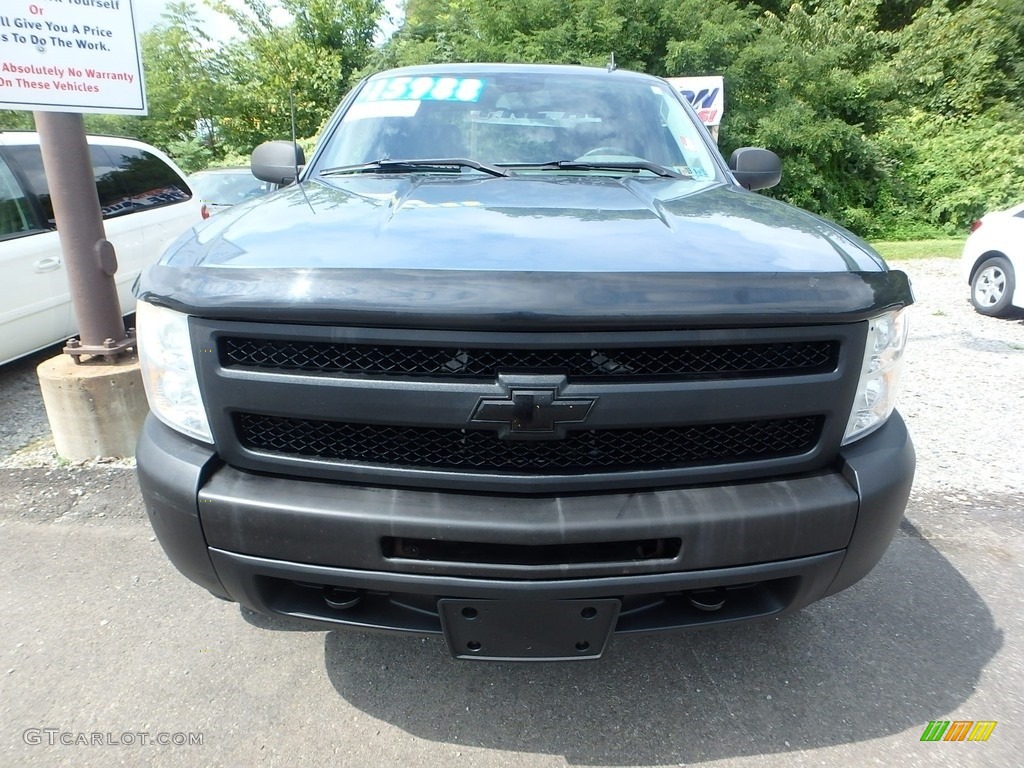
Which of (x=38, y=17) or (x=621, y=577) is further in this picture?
(x=38, y=17)

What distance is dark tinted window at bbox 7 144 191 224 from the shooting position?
4.87 meters

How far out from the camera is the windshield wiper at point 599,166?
2617mm

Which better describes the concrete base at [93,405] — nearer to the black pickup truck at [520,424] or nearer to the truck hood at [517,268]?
the truck hood at [517,268]

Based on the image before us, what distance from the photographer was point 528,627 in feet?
5.38

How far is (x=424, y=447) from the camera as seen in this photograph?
1641mm

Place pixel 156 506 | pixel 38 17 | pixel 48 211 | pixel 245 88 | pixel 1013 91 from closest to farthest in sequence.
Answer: pixel 156 506, pixel 38 17, pixel 48 211, pixel 1013 91, pixel 245 88

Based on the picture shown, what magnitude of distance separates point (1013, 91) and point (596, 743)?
71.4ft

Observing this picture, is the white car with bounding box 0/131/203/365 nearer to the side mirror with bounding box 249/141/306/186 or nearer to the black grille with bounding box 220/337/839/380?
the side mirror with bounding box 249/141/306/186

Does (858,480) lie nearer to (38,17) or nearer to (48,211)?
(38,17)

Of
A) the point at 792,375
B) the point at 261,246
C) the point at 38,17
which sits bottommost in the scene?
the point at 792,375

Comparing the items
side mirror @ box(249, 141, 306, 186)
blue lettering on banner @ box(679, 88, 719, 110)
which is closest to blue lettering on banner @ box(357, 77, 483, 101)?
side mirror @ box(249, 141, 306, 186)

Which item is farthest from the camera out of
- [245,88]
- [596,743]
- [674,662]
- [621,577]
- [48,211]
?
[245,88]

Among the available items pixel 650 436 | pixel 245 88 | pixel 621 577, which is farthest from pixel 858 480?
pixel 245 88

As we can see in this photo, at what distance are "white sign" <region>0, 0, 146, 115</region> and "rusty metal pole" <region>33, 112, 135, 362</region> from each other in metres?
0.16
